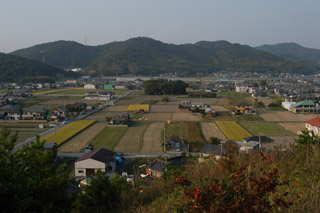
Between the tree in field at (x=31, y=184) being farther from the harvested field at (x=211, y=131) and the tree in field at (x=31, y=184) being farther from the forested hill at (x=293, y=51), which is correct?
the forested hill at (x=293, y=51)

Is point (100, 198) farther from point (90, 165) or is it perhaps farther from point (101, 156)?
point (101, 156)

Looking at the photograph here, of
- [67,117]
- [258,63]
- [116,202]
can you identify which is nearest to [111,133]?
[67,117]

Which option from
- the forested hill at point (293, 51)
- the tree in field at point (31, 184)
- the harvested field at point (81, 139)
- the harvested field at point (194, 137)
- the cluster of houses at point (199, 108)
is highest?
the forested hill at point (293, 51)

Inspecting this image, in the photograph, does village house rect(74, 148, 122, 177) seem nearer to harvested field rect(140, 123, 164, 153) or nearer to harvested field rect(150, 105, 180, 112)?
harvested field rect(140, 123, 164, 153)

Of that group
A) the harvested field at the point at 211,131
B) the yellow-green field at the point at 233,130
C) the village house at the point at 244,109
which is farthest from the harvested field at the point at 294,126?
the village house at the point at 244,109

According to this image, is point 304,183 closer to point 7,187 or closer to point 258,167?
point 258,167

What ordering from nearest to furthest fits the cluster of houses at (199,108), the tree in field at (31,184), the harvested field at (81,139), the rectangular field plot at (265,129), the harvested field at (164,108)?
the tree in field at (31,184) < the harvested field at (81,139) < the rectangular field plot at (265,129) < the cluster of houses at (199,108) < the harvested field at (164,108)

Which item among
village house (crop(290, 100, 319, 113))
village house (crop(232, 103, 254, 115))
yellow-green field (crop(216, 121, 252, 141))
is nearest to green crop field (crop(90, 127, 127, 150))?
yellow-green field (crop(216, 121, 252, 141))
